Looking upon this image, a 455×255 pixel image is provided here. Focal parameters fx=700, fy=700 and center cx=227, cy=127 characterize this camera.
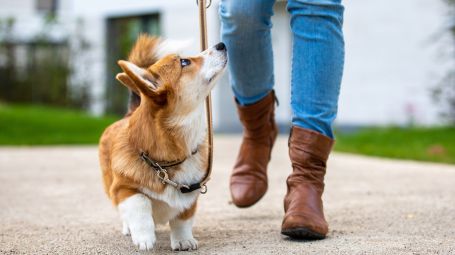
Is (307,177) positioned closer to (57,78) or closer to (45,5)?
(57,78)

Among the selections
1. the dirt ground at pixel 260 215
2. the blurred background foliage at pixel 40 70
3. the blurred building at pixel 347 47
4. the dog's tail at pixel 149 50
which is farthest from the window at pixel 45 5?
the dog's tail at pixel 149 50

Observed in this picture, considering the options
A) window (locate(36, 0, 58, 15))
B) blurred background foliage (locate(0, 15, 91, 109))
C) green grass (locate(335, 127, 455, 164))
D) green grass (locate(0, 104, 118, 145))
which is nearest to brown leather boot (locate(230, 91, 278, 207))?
green grass (locate(335, 127, 455, 164))

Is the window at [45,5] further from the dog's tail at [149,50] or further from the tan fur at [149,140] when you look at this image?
the tan fur at [149,140]

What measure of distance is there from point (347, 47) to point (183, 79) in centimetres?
937

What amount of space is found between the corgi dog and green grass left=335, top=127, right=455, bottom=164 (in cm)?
336

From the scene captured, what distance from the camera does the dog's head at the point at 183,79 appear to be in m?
2.54

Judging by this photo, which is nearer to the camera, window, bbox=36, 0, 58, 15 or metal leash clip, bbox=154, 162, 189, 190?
metal leash clip, bbox=154, 162, 189, 190

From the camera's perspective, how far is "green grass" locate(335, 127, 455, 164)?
6.04m

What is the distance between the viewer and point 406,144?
23.2ft

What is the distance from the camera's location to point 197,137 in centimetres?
263

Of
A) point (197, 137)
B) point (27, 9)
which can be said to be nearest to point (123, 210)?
point (197, 137)

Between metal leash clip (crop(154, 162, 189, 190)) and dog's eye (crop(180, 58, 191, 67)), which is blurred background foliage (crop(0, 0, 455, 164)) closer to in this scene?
dog's eye (crop(180, 58, 191, 67))

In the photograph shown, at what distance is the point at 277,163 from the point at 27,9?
53.6 ft

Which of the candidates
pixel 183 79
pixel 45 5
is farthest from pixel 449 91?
pixel 45 5
